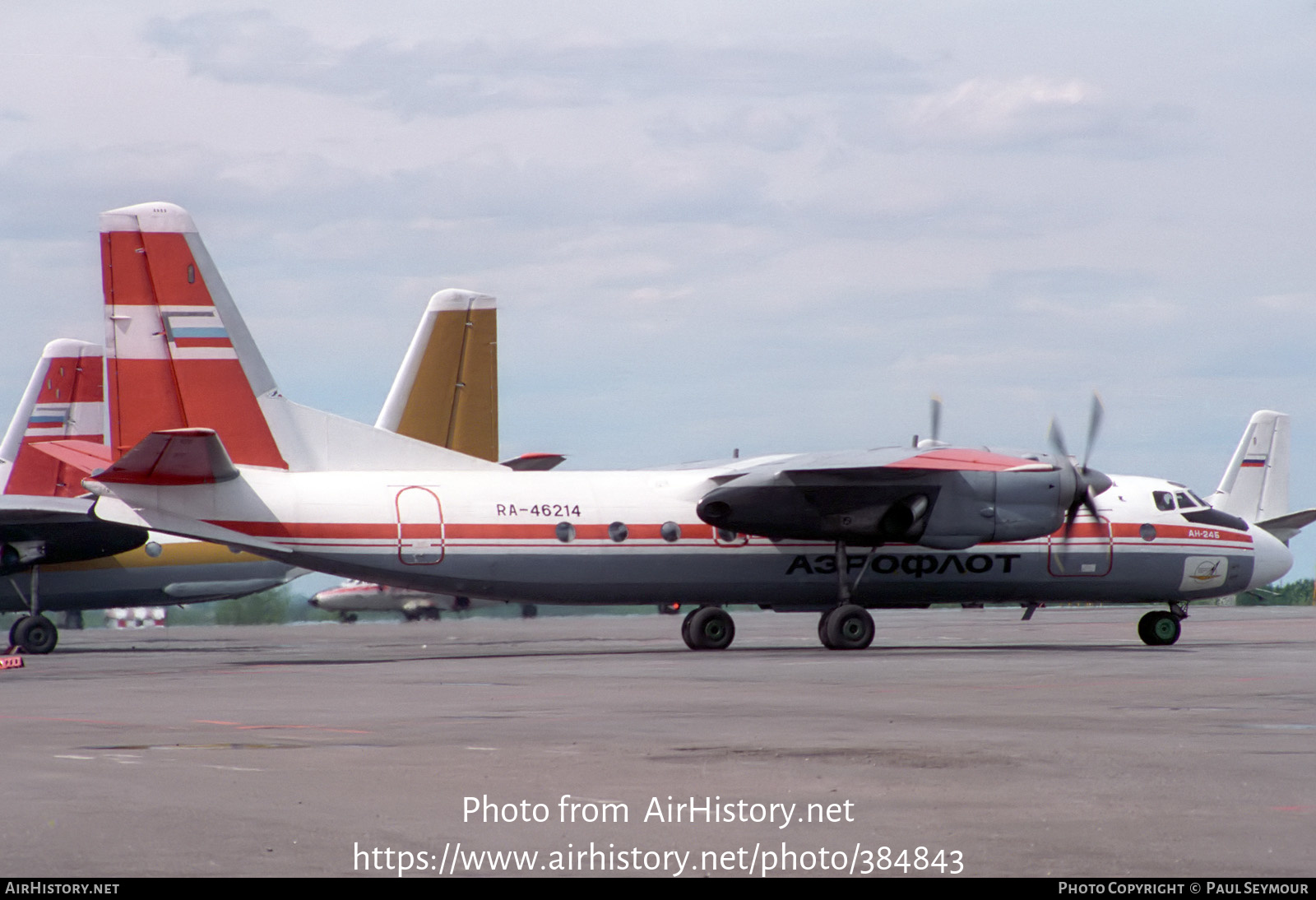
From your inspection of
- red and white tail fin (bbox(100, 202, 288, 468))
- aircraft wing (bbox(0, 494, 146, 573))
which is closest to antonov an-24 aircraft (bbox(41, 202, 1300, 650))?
red and white tail fin (bbox(100, 202, 288, 468))

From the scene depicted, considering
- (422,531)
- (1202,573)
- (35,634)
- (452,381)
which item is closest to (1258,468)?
→ (1202,573)

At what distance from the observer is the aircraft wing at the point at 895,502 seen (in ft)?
94.9

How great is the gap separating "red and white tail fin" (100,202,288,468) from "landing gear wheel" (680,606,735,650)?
8854 millimetres

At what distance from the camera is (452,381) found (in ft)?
117

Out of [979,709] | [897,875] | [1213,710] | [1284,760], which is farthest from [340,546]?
[897,875]

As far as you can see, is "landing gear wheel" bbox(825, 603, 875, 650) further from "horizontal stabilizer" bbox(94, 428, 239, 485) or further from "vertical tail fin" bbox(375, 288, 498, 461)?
"horizontal stabilizer" bbox(94, 428, 239, 485)

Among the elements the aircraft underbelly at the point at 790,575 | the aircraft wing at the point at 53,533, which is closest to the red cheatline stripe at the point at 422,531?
the aircraft underbelly at the point at 790,575

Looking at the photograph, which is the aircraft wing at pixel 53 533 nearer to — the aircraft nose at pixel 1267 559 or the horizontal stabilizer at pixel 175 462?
the horizontal stabilizer at pixel 175 462

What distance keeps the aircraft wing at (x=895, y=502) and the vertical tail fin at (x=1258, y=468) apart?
28.5 metres

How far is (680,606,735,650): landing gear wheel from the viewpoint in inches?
1214

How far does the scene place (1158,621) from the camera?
31.6 m

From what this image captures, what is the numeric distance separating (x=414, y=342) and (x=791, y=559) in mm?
11343

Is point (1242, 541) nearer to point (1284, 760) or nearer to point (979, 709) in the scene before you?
point (979, 709)

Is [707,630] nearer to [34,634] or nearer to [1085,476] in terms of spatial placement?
[1085,476]
